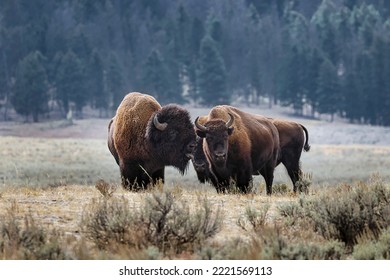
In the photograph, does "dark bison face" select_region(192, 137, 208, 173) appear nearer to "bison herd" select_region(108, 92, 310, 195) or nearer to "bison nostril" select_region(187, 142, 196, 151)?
"bison herd" select_region(108, 92, 310, 195)

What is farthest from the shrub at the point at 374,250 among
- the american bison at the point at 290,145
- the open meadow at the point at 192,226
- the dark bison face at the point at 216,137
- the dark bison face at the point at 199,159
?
the american bison at the point at 290,145

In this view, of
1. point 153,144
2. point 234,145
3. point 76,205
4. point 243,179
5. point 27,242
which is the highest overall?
point 27,242

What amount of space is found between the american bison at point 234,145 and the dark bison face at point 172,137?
0.72 ft

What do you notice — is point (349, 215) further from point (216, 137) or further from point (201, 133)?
point (201, 133)

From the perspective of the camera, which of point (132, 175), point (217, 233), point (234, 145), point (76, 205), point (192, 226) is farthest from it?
point (234, 145)

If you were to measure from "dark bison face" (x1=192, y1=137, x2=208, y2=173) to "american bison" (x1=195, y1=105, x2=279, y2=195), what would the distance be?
0.21ft

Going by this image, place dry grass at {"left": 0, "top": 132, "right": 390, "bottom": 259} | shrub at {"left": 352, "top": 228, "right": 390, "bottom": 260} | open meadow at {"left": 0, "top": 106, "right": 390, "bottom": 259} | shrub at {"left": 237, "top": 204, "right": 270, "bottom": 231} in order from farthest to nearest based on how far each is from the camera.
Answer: shrub at {"left": 237, "top": 204, "right": 270, "bottom": 231} < shrub at {"left": 352, "top": 228, "right": 390, "bottom": 260} < open meadow at {"left": 0, "top": 106, "right": 390, "bottom": 259} < dry grass at {"left": 0, "top": 132, "right": 390, "bottom": 259}

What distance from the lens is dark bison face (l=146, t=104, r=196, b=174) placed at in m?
14.4

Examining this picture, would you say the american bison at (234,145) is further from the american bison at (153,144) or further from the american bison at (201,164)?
the american bison at (153,144)

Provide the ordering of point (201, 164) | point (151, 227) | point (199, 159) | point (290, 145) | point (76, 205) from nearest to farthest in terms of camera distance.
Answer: point (151, 227)
point (76, 205)
point (201, 164)
point (199, 159)
point (290, 145)

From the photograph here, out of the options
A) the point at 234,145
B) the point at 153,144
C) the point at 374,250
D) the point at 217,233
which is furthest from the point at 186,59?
the point at 374,250

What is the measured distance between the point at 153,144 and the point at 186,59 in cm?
9869

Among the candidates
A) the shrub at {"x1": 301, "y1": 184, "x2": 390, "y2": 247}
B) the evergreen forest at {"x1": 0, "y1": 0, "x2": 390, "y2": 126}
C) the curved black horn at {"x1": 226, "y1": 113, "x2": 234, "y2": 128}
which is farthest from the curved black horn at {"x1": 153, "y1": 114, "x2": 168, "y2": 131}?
the evergreen forest at {"x1": 0, "y1": 0, "x2": 390, "y2": 126}

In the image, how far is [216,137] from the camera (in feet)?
46.6
